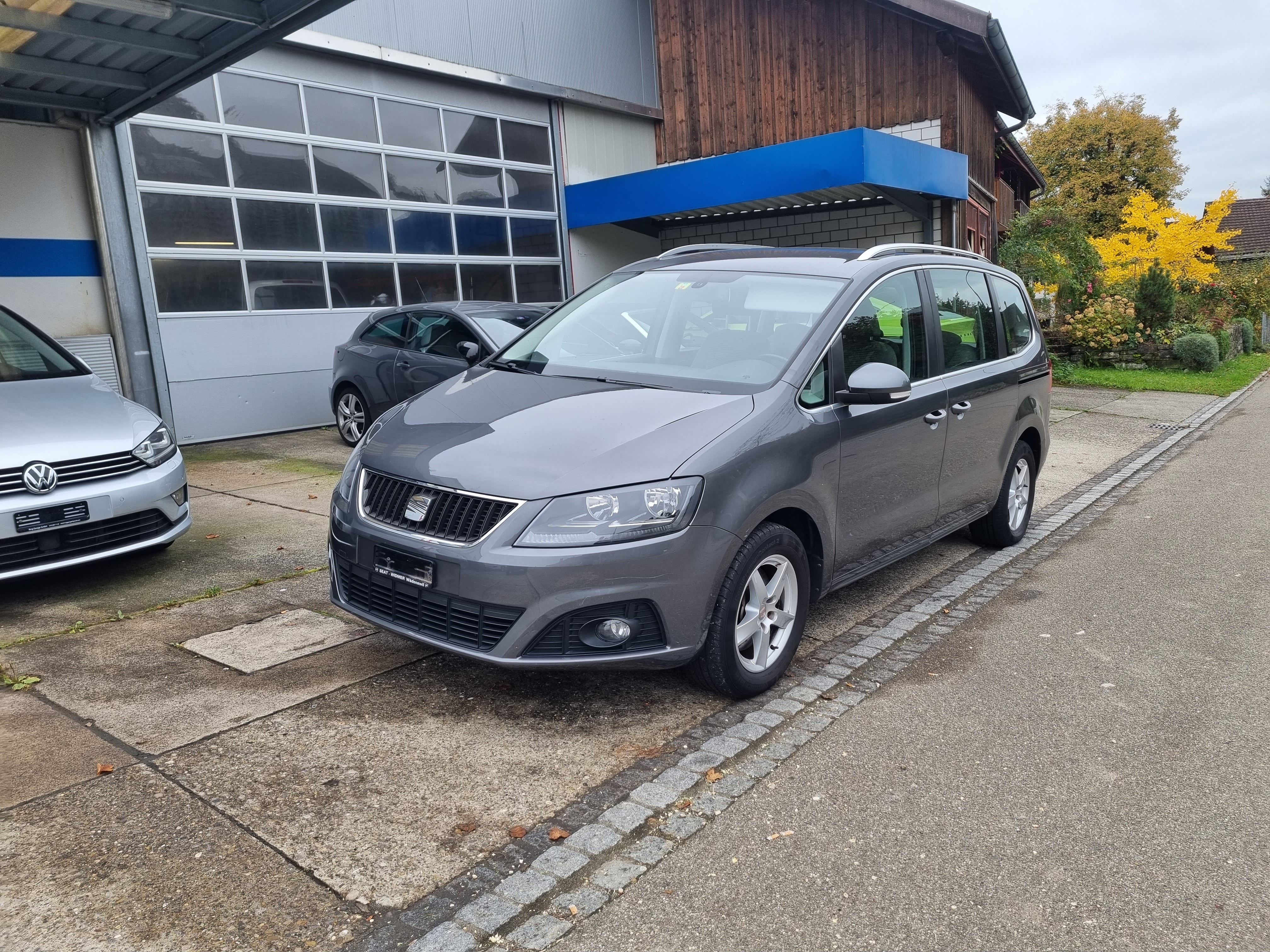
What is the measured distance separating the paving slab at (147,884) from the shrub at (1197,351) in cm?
1958

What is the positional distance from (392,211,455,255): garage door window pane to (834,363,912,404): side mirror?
1048 centimetres

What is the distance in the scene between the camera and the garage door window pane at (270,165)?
11695 millimetres

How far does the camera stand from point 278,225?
39.8 ft

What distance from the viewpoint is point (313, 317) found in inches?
491

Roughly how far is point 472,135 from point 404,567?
1220 centimetres

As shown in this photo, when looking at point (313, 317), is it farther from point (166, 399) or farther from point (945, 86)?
point (945, 86)

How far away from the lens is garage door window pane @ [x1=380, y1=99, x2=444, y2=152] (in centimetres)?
1334

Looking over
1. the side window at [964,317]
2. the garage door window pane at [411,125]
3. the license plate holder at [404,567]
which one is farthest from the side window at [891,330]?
the garage door window pane at [411,125]

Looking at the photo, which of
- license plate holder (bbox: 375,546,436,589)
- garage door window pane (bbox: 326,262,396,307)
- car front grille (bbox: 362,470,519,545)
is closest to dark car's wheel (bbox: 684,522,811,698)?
car front grille (bbox: 362,470,519,545)

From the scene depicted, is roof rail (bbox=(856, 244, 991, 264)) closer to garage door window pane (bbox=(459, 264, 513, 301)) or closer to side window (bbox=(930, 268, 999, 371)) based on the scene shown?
side window (bbox=(930, 268, 999, 371))

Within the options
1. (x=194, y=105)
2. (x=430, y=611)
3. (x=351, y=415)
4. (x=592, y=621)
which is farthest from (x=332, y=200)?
(x=592, y=621)

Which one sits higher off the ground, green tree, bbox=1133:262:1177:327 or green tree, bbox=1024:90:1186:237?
green tree, bbox=1024:90:1186:237

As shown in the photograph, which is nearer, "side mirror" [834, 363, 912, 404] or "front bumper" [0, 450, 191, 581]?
"side mirror" [834, 363, 912, 404]

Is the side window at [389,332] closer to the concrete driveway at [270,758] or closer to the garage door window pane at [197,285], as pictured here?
the garage door window pane at [197,285]
